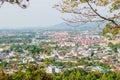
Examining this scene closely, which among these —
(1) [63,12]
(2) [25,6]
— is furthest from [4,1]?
(1) [63,12]

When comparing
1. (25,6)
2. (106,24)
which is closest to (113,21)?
(106,24)

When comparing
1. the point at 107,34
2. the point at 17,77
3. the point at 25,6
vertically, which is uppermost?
the point at 25,6

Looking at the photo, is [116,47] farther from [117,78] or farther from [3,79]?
[3,79]

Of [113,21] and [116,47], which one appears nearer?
[113,21]

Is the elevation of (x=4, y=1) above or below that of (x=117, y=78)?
above

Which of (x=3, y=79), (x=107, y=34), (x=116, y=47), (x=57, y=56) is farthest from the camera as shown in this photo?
(x=116, y=47)

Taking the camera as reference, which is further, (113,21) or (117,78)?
(117,78)

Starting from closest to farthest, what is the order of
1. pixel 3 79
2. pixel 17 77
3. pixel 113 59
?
pixel 3 79
pixel 17 77
pixel 113 59

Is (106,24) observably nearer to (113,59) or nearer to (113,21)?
(113,21)

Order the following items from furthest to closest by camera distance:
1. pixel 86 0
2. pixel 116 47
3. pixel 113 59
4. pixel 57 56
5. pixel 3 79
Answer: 1. pixel 116 47
2. pixel 57 56
3. pixel 113 59
4. pixel 3 79
5. pixel 86 0
